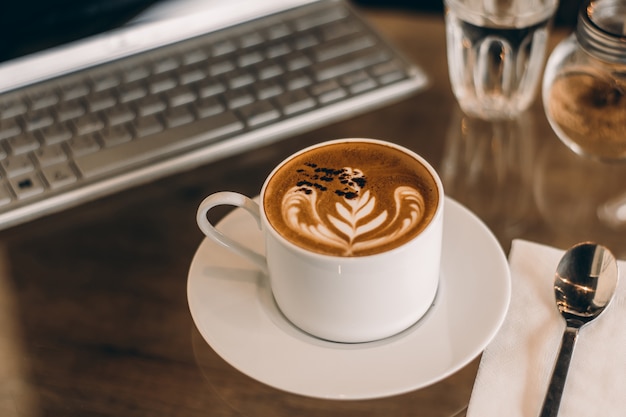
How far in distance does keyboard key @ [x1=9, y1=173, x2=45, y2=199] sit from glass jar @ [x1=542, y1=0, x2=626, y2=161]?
43 cm

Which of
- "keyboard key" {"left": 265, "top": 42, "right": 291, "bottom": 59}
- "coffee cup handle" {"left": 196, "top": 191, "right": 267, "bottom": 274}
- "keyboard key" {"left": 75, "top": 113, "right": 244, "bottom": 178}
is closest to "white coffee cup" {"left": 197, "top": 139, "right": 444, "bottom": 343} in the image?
"coffee cup handle" {"left": 196, "top": 191, "right": 267, "bottom": 274}

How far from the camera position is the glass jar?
1.86 feet

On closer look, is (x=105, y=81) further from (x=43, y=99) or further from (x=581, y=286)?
(x=581, y=286)

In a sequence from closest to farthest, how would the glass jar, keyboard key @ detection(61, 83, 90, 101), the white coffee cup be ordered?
the white coffee cup
the glass jar
keyboard key @ detection(61, 83, 90, 101)

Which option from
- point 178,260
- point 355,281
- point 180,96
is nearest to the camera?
point 355,281

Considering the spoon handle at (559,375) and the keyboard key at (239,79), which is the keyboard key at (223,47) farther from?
the spoon handle at (559,375)

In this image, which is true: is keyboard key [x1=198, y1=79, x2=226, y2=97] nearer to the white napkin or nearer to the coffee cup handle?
the coffee cup handle

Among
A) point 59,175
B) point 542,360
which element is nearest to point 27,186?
point 59,175

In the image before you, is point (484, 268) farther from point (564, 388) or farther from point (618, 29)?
point (618, 29)

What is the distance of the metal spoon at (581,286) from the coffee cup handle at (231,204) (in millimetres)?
203

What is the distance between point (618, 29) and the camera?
1.92 ft

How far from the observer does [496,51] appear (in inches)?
24.7

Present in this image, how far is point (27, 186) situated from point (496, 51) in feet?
1.35

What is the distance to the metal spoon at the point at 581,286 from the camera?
467mm
